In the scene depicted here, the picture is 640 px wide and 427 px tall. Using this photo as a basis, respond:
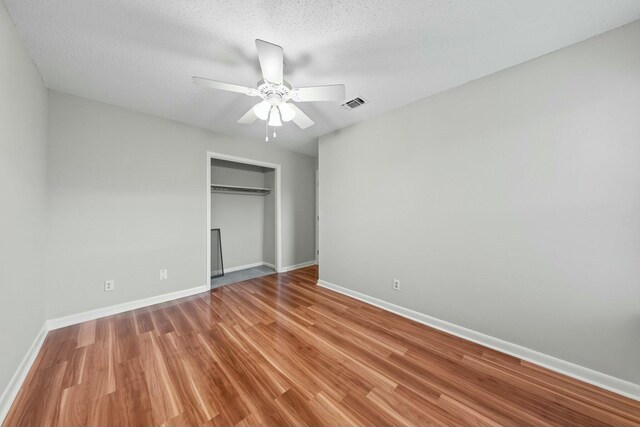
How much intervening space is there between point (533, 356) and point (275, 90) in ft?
9.68

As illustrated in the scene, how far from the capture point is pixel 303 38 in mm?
1563

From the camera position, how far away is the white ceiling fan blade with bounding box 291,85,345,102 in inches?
64.2

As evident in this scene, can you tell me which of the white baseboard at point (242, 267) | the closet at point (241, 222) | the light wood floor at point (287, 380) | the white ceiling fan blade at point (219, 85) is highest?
the white ceiling fan blade at point (219, 85)

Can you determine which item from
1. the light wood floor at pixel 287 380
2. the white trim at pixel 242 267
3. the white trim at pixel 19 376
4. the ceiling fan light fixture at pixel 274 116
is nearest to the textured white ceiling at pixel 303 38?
the ceiling fan light fixture at pixel 274 116

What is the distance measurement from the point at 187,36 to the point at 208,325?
2.56 metres

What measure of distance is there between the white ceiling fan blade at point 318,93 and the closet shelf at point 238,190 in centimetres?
248

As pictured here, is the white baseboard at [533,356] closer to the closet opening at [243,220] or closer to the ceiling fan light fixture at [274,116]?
the ceiling fan light fixture at [274,116]

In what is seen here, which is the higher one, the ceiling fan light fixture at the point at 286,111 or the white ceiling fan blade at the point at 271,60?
the white ceiling fan blade at the point at 271,60

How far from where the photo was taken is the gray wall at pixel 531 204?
146 centimetres

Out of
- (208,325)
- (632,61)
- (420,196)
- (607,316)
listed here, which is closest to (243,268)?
(208,325)

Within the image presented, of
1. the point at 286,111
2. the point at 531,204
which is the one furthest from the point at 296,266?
the point at 531,204

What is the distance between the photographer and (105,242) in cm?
248

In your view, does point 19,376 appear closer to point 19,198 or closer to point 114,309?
point 114,309

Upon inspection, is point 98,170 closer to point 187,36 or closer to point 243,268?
point 187,36
